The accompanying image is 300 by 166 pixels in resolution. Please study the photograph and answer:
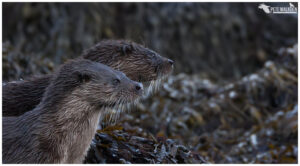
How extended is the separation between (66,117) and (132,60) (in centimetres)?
136

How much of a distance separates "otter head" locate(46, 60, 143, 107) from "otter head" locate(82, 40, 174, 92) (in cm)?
90

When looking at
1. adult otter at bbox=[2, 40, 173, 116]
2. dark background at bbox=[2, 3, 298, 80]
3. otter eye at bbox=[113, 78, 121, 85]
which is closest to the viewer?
otter eye at bbox=[113, 78, 121, 85]

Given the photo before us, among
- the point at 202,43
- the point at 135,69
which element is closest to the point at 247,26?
the point at 202,43

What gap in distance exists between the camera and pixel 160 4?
1111cm

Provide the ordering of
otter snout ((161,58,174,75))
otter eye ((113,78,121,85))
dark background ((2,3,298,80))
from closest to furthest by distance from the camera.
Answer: otter eye ((113,78,121,85)) < otter snout ((161,58,174,75)) < dark background ((2,3,298,80))

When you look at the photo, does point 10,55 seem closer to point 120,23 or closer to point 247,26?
point 120,23

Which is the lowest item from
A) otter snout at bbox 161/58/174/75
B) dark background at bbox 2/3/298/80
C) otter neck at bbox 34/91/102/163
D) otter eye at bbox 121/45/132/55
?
otter neck at bbox 34/91/102/163

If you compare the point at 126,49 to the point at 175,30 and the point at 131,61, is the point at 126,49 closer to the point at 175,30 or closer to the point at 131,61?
the point at 131,61

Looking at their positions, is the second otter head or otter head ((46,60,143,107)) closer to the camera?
otter head ((46,60,143,107))

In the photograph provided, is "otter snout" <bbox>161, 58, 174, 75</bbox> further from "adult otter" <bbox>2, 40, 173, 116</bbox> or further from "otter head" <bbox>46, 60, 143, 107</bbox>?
"otter head" <bbox>46, 60, 143, 107</bbox>

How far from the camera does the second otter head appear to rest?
4707 mm

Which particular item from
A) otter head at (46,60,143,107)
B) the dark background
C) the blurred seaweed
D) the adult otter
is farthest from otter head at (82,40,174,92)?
the dark background

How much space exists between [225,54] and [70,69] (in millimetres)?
7561

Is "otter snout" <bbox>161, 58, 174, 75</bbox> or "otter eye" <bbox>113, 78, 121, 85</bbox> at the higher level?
"otter snout" <bbox>161, 58, 174, 75</bbox>
